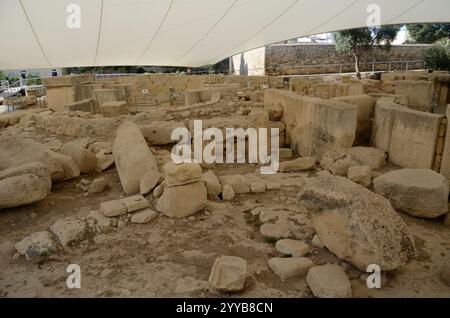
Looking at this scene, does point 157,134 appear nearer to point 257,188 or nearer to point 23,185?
point 257,188

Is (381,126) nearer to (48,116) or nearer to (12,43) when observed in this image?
(48,116)

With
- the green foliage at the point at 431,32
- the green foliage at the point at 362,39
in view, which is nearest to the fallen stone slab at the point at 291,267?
the green foliage at the point at 362,39

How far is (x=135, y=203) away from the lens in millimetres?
4098

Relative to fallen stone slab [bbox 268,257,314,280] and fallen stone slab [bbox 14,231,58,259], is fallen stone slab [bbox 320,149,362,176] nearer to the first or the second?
fallen stone slab [bbox 268,257,314,280]

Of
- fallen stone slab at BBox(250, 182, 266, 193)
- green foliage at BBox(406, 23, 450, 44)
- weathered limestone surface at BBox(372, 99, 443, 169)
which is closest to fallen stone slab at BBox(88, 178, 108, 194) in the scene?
fallen stone slab at BBox(250, 182, 266, 193)

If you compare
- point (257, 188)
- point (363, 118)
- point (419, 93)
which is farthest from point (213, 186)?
point (419, 93)

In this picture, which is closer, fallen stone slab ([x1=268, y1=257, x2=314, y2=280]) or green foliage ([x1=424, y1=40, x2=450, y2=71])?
fallen stone slab ([x1=268, y1=257, x2=314, y2=280])

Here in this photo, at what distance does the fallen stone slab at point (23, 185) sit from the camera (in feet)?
12.9

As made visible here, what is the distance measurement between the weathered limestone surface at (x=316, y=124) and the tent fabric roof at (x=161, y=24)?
4.27 m

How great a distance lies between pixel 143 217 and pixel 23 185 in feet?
4.76

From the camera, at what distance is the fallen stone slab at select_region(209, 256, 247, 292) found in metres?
2.65

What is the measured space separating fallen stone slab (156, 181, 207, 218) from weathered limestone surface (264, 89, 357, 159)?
103 inches

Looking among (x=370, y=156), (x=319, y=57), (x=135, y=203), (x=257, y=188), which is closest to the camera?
(x=135, y=203)
